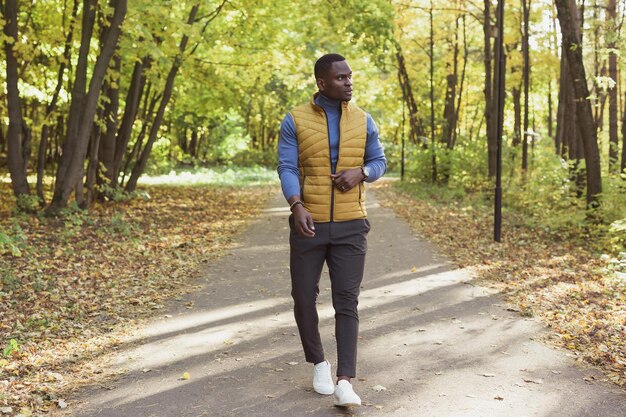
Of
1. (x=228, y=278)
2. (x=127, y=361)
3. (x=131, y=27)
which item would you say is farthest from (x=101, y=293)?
(x=131, y=27)

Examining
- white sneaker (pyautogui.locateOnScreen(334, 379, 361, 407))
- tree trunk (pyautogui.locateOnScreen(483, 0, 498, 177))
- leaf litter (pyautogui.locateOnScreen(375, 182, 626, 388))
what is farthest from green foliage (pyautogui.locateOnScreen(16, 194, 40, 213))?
tree trunk (pyautogui.locateOnScreen(483, 0, 498, 177))

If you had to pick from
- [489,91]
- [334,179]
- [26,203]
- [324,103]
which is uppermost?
[489,91]

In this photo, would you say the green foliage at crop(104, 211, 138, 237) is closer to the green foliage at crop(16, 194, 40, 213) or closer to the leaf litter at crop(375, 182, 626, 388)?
the green foliage at crop(16, 194, 40, 213)

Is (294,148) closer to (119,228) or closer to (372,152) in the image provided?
(372,152)

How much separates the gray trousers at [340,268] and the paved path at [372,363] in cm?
45

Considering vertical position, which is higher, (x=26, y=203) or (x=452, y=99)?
(x=452, y=99)

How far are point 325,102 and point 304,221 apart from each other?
2.65 ft

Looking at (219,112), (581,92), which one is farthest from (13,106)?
(219,112)

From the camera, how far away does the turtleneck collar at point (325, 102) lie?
4.59m

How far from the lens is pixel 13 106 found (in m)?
14.0

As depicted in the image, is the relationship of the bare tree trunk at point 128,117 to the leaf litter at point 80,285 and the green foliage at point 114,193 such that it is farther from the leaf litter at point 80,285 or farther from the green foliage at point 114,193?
the leaf litter at point 80,285

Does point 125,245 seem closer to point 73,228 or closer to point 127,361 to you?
point 73,228

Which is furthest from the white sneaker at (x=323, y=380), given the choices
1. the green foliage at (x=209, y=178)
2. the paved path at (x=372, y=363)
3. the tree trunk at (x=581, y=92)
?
the green foliage at (x=209, y=178)

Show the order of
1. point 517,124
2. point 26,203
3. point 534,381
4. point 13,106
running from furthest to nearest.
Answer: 1. point 517,124
2. point 26,203
3. point 13,106
4. point 534,381
